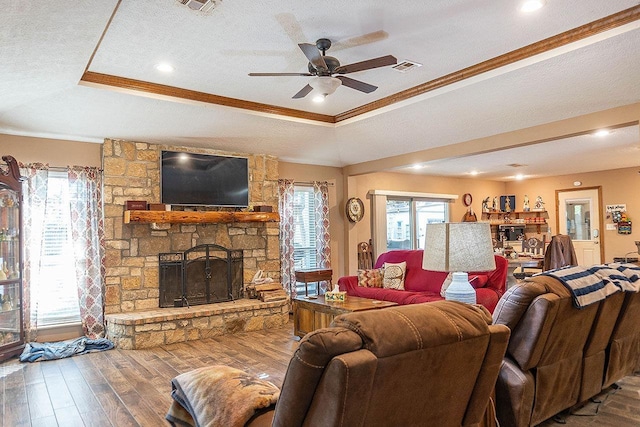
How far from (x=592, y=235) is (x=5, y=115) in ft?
33.7

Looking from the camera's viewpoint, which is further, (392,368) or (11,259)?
(11,259)

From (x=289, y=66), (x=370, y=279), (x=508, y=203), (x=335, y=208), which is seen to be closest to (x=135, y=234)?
(x=289, y=66)

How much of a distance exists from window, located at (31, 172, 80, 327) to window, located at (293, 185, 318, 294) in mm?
3187

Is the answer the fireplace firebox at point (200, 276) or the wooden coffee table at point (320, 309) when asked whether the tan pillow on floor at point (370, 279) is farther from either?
the fireplace firebox at point (200, 276)

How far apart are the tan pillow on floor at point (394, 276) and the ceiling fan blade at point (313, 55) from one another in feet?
11.1

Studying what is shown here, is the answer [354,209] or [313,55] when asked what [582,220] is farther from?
[313,55]

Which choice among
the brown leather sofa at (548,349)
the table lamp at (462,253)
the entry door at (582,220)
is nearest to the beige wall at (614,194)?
the entry door at (582,220)

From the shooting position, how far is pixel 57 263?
5.23m

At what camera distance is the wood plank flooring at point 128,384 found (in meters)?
3.05

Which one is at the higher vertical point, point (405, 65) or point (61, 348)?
point (405, 65)

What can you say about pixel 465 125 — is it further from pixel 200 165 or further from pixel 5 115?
pixel 5 115

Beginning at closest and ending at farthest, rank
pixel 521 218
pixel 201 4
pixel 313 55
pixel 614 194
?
pixel 201 4 → pixel 313 55 → pixel 614 194 → pixel 521 218

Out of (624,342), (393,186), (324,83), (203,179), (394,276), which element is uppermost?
(324,83)

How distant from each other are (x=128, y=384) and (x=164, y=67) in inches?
111
